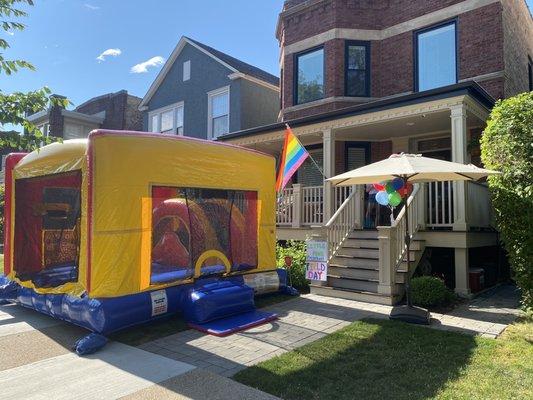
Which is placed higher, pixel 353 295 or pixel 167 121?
pixel 167 121

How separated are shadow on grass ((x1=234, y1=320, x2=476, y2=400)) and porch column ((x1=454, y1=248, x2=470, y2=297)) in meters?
2.97

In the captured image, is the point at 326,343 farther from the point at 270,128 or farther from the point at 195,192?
the point at 270,128

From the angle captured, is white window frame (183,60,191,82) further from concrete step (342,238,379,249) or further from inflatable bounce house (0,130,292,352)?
concrete step (342,238,379,249)

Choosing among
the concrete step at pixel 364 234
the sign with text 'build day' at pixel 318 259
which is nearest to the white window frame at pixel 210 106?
the concrete step at pixel 364 234

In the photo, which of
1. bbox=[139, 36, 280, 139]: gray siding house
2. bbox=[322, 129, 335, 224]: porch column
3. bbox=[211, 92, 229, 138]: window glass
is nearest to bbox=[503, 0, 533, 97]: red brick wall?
bbox=[322, 129, 335, 224]: porch column

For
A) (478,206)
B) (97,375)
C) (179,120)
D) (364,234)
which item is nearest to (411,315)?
(364,234)

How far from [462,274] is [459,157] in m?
2.39

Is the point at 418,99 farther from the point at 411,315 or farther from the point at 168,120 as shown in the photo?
the point at 168,120

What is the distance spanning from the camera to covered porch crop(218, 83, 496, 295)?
9.10 m

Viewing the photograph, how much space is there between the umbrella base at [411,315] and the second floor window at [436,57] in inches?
327

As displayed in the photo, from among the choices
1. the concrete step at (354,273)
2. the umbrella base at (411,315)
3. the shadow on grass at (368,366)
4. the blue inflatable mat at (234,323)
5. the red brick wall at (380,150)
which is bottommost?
the shadow on grass at (368,366)

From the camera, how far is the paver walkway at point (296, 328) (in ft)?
17.7

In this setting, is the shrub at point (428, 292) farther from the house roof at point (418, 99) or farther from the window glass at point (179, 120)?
the window glass at point (179, 120)

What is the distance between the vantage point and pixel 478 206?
9938 millimetres
